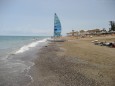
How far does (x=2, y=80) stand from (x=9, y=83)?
0.72m

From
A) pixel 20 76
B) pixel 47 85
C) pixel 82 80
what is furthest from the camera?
pixel 20 76

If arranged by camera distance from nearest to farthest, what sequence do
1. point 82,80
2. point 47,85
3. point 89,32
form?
point 47,85
point 82,80
point 89,32

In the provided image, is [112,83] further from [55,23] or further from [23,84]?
[55,23]

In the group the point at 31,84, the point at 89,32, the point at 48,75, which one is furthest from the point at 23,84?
the point at 89,32

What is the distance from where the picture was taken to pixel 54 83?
803cm

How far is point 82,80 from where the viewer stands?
8445 millimetres

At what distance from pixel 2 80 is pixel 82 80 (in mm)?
3915

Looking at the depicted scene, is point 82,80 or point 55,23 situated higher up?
point 55,23

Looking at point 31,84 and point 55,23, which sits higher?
point 55,23

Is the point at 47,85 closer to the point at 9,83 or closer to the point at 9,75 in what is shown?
the point at 9,83

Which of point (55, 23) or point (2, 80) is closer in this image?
point (2, 80)

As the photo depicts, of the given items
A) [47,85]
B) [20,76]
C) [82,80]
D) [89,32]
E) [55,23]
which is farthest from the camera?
[89,32]

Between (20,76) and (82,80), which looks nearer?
(82,80)

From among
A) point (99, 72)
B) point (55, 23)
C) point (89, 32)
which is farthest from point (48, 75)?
point (89, 32)
